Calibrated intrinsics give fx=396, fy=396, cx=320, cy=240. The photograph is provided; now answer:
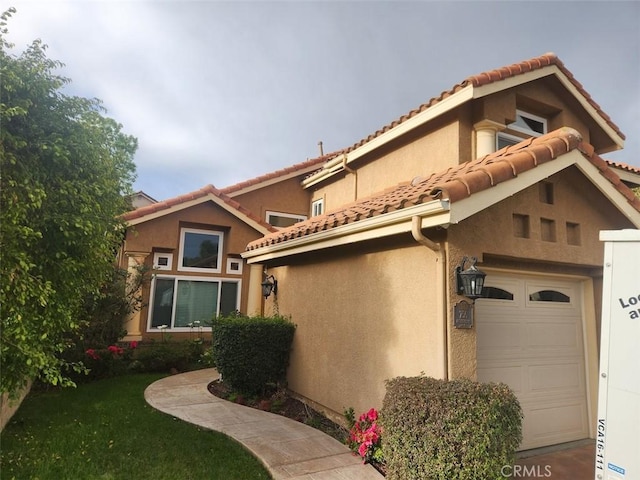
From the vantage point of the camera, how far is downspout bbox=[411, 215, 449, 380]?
17.0ft

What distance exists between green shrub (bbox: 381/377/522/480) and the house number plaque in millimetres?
796

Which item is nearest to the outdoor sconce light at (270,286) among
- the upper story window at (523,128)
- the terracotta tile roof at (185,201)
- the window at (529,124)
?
the terracotta tile roof at (185,201)

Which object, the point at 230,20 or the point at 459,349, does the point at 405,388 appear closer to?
the point at 459,349

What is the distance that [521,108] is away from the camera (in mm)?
9398

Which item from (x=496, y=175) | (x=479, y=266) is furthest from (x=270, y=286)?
(x=496, y=175)

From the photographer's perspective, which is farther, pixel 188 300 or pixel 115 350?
pixel 188 300

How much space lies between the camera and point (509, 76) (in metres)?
8.32

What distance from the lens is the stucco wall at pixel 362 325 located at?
5691mm

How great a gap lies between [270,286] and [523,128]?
7.32m

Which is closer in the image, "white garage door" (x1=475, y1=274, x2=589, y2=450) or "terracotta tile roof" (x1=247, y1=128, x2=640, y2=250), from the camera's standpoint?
"terracotta tile roof" (x1=247, y1=128, x2=640, y2=250)

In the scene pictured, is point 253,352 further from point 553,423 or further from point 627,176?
point 627,176

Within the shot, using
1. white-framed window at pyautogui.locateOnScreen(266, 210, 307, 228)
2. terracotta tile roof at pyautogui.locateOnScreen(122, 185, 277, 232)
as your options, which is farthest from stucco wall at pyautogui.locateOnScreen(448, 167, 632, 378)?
white-framed window at pyautogui.locateOnScreen(266, 210, 307, 228)

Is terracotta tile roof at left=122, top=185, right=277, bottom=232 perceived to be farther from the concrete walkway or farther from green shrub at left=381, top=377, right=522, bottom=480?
green shrub at left=381, top=377, right=522, bottom=480

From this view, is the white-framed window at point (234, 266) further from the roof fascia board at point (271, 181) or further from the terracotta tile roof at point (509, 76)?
the terracotta tile roof at point (509, 76)
